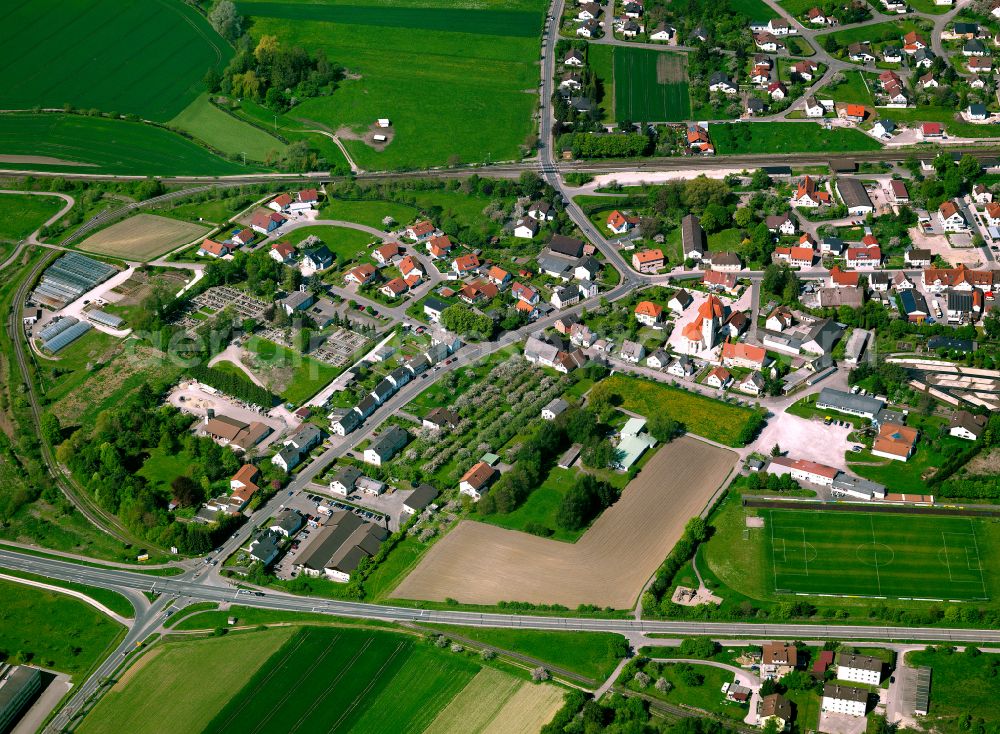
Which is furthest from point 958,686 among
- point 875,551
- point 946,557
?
point 875,551

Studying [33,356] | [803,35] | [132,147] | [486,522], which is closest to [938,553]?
[486,522]

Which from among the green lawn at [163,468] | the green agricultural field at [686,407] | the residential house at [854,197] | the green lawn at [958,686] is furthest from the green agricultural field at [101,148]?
the green lawn at [958,686]

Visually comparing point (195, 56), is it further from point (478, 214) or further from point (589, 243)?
point (589, 243)

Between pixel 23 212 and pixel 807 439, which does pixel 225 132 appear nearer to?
pixel 23 212

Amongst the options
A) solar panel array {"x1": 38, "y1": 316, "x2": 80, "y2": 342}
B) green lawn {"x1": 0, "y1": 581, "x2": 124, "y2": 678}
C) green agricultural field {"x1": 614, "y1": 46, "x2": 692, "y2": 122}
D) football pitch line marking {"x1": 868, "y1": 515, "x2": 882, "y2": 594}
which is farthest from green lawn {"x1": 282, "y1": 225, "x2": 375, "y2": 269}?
football pitch line marking {"x1": 868, "y1": 515, "x2": 882, "y2": 594}

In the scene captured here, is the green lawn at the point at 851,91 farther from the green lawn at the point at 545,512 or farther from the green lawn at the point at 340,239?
the green lawn at the point at 545,512

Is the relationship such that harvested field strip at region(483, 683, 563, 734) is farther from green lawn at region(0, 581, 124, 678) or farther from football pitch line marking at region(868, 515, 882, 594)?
green lawn at region(0, 581, 124, 678)
